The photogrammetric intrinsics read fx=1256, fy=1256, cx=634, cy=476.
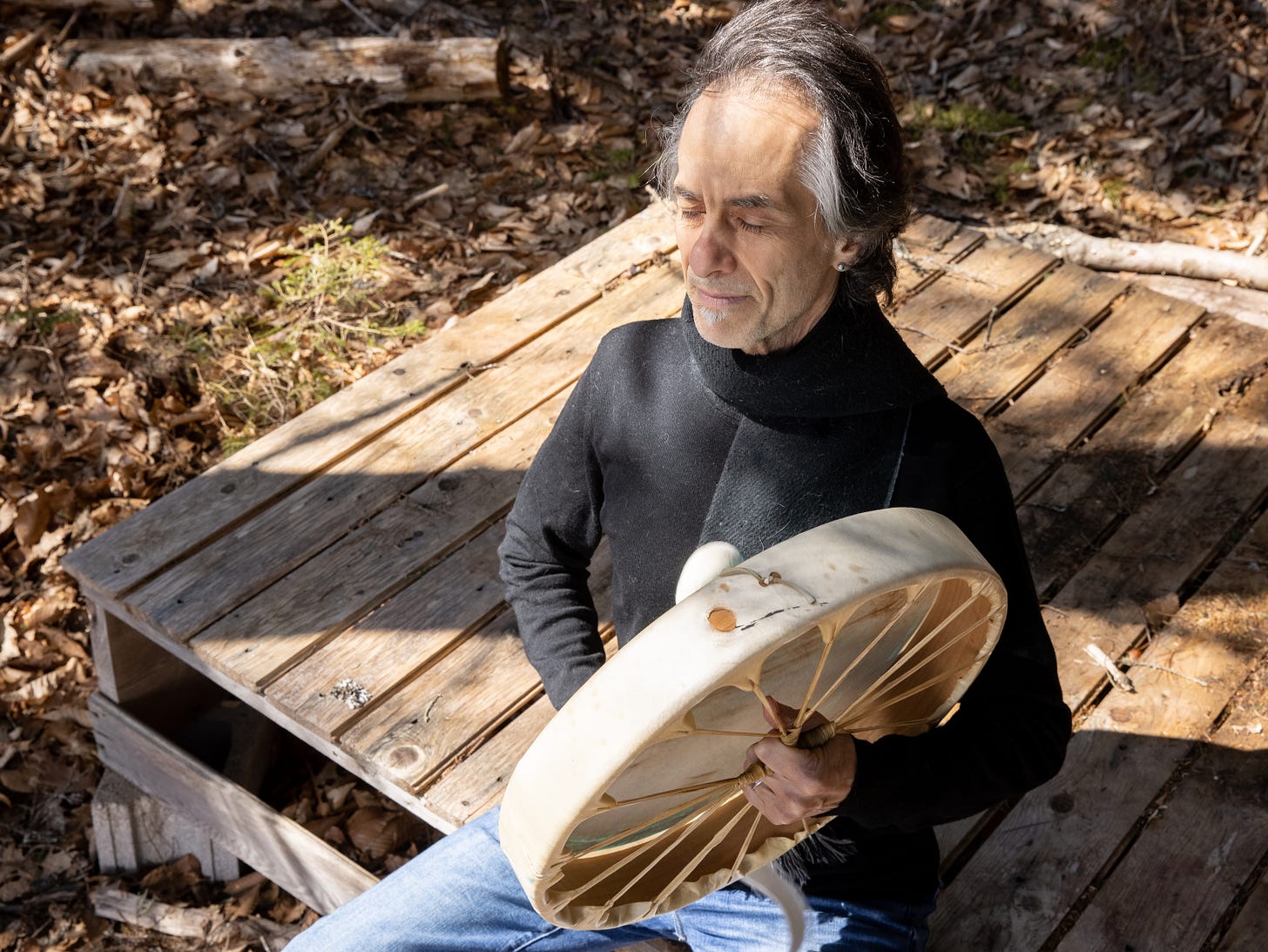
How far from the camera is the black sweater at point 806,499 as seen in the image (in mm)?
1912

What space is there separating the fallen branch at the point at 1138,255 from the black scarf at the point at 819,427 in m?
2.80

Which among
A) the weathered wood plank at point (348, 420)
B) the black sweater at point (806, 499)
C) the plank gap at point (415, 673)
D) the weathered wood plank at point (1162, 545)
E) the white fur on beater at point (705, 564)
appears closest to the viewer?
the white fur on beater at point (705, 564)

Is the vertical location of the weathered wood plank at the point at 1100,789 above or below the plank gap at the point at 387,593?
below

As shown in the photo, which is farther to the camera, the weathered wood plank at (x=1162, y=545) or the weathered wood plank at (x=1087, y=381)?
the weathered wood plank at (x=1087, y=381)

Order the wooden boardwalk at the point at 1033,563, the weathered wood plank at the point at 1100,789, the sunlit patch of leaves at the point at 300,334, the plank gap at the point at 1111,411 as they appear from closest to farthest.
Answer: the weathered wood plank at the point at 1100,789, the wooden boardwalk at the point at 1033,563, the plank gap at the point at 1111,411, the sunlit patch of leaves at the point at 300,334

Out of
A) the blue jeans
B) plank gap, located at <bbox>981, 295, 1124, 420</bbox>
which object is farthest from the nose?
plank gap, located at <bbox>981, 295, 1124, 420</bbox>

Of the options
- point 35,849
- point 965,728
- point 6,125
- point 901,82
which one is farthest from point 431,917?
point 901,82

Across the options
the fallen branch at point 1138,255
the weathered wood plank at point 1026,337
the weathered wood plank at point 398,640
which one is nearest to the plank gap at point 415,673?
the weathered wood plank at point 398,640

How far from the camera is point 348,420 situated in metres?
3.34

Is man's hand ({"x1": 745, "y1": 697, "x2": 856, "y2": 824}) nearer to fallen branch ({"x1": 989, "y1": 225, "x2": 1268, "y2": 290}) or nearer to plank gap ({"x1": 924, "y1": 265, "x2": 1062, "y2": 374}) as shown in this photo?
plank gap ({"x1": 924, "y1": 265, "x2": 1062, "y2": 374})

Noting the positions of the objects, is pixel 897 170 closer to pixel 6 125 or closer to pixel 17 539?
pixel 17 539

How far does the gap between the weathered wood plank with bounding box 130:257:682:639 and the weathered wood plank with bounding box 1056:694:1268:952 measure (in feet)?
5.95

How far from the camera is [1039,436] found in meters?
3.34

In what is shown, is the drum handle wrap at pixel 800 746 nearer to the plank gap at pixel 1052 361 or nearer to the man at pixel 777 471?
the man at pixel 777 471
